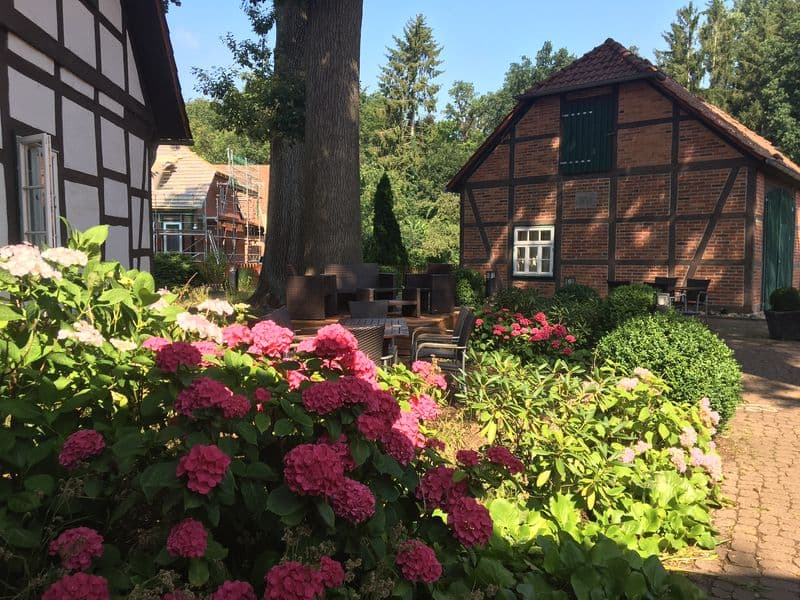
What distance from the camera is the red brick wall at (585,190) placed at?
15094 mm

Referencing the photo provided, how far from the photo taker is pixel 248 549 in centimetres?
190

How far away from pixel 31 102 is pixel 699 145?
12.7 meters

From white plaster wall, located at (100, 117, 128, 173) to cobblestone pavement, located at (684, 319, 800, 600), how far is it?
7.53m

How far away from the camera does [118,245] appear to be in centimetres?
833

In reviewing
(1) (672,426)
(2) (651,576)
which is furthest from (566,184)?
(2) (651,576)

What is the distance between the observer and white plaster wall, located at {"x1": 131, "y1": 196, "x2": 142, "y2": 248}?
29.5 feet

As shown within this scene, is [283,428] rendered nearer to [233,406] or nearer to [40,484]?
[233,406]

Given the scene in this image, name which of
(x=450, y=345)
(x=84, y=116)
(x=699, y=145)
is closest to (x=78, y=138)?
(x=84, y=116)

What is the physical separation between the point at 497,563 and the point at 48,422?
152 centimetres

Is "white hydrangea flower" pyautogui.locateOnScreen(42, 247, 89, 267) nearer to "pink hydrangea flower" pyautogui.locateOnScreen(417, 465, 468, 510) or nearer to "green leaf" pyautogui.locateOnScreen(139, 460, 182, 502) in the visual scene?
"green leaf" pyautogui.locateOnScreen(139, 460, 182, 502)

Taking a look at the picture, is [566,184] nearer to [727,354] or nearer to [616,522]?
[727,354]

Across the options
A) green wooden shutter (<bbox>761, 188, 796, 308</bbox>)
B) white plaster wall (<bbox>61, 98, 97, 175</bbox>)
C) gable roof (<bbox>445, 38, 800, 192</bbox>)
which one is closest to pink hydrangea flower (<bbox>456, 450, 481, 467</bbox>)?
white plaster wall (<bbox>61, 98, 97, 175</bbox>)

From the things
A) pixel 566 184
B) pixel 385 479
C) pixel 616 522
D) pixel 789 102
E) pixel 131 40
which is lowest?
pixel 616 522

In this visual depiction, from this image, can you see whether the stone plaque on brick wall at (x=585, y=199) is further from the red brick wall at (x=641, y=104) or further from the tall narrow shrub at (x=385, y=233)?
the tall narrow shrub at (x=385, y=233)
